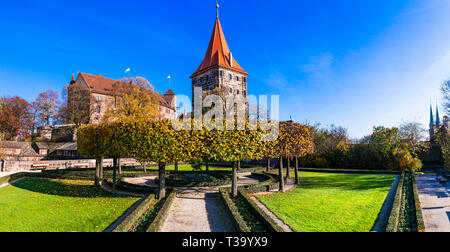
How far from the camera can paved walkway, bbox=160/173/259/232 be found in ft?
26.9

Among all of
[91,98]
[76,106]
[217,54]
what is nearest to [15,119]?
[76,106]

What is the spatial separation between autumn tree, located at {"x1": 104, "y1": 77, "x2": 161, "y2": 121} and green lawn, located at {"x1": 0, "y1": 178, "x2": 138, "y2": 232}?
19243mm

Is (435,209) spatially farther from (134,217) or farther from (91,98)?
(91,98)

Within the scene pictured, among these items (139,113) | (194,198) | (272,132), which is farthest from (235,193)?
(139,113)

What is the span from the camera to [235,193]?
509 inches

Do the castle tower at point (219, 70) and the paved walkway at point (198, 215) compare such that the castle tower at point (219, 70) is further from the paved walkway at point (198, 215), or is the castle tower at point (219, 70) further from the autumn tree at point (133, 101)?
the paved walkway at point (198, 215)

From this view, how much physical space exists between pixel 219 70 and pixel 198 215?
51.2 metres

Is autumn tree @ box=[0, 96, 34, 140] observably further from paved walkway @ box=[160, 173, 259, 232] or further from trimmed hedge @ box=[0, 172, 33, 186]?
paved walkway @ box=[160, 173, 259, 232]

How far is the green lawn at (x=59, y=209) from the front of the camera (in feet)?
26.2

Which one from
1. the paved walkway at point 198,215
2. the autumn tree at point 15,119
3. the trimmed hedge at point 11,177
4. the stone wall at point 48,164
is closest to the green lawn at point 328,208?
the paved walkway at point 198,215

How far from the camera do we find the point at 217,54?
60.2 m

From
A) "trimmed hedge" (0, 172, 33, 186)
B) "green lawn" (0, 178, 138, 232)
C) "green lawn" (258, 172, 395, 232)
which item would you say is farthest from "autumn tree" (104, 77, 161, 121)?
"green lawn" (258, 172, 395, 232)

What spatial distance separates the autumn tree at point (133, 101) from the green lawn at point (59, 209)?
63.1ft
